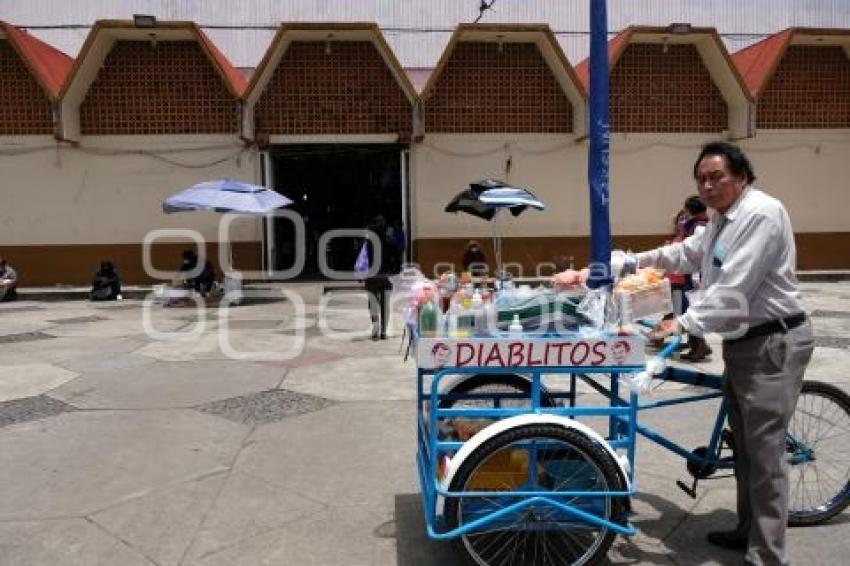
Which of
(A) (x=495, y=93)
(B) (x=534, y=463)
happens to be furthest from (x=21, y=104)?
(B) (x=534, y=463)

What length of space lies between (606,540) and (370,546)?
1.19 m

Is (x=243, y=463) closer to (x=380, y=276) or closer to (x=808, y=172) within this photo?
(x=380, y=276)

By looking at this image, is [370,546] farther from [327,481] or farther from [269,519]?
[327,481]

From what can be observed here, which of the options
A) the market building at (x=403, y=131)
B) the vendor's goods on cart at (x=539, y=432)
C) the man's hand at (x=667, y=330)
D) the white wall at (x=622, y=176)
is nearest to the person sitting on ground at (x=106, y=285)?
the market building at (x=403, y=131)

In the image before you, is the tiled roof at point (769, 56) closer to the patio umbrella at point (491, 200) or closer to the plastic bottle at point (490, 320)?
the patio umbrella at point (491, 200)

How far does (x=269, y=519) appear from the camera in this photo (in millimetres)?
4137

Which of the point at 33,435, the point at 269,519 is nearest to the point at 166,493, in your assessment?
the point at 269,519

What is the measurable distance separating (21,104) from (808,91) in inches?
783

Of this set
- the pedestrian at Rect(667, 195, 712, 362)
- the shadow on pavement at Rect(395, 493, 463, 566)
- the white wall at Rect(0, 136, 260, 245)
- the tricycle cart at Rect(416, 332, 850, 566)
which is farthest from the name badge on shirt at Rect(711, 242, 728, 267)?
the white wall at Rect(0, 136, 260, 245)

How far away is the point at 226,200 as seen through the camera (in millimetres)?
13961

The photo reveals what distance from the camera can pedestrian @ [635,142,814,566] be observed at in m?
3.21

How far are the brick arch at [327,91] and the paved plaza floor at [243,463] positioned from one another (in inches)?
377

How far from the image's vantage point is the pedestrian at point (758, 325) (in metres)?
3.21

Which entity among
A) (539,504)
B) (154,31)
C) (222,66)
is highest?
(154,31)
